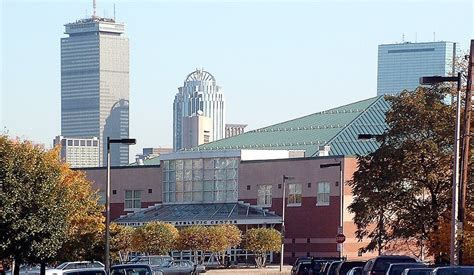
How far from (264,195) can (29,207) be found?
64110 millimetres

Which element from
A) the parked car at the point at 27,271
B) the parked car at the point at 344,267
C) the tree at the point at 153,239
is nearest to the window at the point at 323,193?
the tree at the point at 153,239

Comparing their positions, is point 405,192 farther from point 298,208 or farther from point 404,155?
point 298,208

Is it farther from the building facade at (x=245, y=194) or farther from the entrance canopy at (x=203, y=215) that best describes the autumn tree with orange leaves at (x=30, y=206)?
the entrance canopy at (x=203, y=215)

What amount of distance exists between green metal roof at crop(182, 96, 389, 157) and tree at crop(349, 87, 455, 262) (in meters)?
47.4

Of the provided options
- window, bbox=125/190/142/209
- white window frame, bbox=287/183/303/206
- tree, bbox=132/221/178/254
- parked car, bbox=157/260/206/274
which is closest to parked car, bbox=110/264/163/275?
parked car, bbox=157/260/206/274

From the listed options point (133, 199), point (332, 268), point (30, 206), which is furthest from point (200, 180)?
point (30, 206)

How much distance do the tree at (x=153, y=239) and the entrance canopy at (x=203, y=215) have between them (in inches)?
552

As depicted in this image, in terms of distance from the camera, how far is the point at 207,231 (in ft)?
334

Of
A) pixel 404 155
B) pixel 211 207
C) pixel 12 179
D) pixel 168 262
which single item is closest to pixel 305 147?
pixel 211 207

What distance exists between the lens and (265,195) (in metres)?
116

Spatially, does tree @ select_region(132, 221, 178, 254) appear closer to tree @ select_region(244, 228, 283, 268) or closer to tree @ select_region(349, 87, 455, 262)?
tree @ select_region(244, 228, 283, 268)

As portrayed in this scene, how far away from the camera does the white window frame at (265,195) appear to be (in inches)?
4560

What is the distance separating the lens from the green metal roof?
400 feet

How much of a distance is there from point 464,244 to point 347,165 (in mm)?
61055
